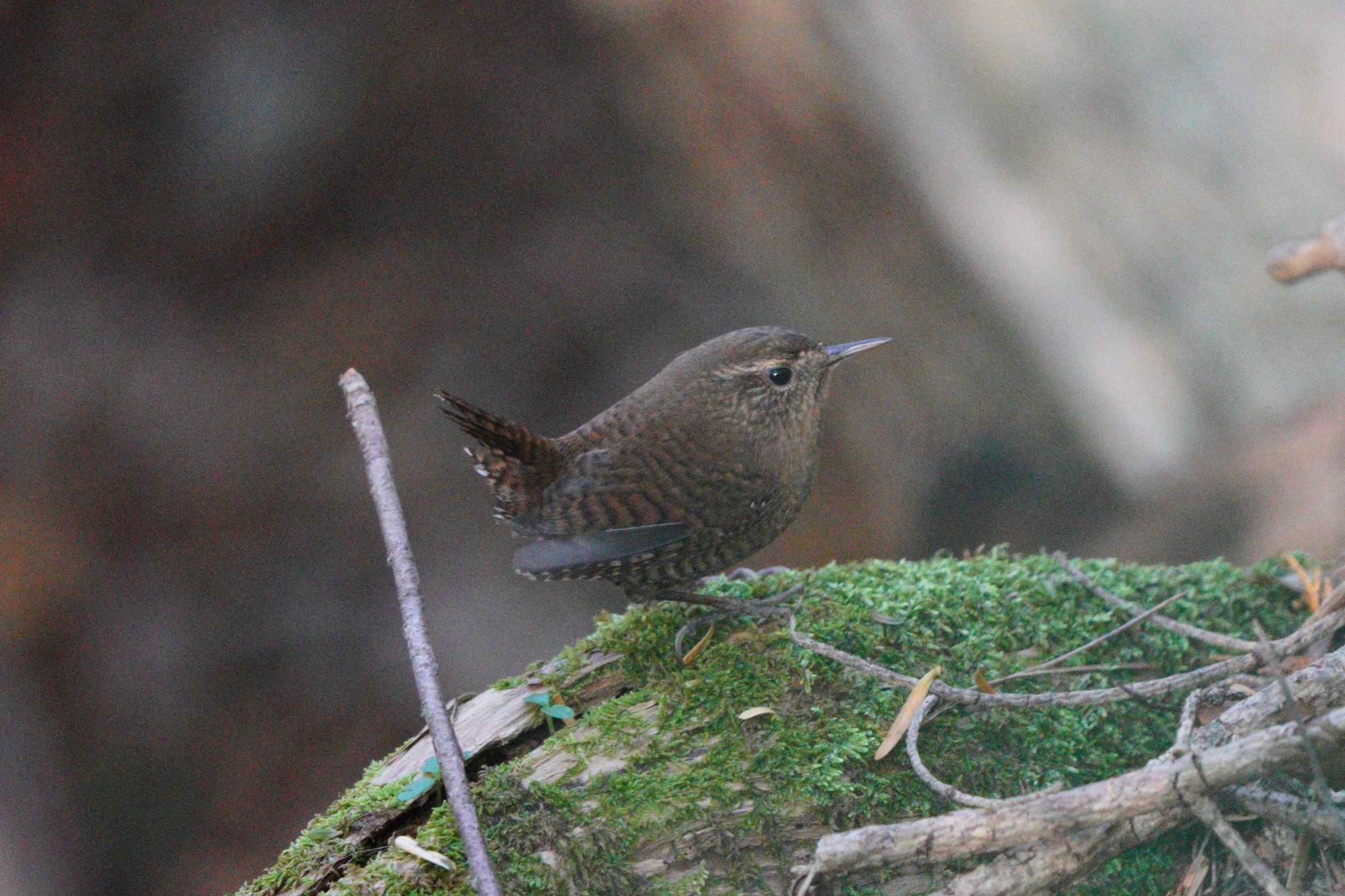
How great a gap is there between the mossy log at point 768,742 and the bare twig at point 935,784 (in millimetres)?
54

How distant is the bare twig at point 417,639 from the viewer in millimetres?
1434

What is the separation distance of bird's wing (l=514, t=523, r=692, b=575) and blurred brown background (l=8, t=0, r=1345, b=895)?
2.69m

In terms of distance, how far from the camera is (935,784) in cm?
154

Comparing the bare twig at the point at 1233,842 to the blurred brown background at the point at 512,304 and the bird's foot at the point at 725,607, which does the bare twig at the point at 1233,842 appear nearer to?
the bird's foot at the point at 725,607

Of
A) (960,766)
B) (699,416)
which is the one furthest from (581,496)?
(960,766)

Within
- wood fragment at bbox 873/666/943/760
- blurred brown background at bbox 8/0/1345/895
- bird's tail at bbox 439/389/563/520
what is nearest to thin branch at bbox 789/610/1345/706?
wood fragment at bbox 873/666/943/760

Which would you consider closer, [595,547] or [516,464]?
[595,547]

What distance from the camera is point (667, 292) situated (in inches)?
193

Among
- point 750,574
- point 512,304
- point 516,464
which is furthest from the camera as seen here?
point 512,304

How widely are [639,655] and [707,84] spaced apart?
3154mm

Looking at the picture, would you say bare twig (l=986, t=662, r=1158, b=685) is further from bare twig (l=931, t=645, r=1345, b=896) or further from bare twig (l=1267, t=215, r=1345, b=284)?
bare twig (l=1267, t=215, r=1345, b=284)

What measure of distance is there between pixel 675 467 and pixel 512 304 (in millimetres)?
2787

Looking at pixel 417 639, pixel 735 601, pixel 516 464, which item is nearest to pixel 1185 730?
pixel 735 601

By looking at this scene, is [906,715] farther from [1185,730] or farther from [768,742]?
[1185,730]
